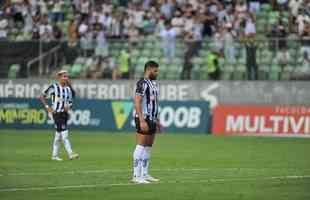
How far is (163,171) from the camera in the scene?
66.4 ft

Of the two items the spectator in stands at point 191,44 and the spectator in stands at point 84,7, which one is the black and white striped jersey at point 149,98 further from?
the spectator in stands at point 84,7

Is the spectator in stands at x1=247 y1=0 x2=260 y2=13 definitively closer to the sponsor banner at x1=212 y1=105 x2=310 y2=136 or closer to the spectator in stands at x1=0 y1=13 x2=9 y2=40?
the sponsor banner at x1=212 y1=105 x2=310 y2=136

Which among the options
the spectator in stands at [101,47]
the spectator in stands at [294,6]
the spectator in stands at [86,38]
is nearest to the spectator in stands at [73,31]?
the spectator in stands at [86,38]

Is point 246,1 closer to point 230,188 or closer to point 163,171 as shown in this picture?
point 163,171

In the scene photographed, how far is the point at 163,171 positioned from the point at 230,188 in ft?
13.5

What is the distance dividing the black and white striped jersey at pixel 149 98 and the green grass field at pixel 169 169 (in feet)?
4.53

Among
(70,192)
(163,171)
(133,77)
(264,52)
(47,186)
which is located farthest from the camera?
(133,77)

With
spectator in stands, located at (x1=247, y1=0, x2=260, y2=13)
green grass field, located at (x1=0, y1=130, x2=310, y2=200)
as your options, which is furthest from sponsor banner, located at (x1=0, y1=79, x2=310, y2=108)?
green grass field, located at (x1=0, y1=130, x2=310, y2=200)

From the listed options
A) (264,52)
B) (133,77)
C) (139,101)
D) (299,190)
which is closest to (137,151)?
(139,101)

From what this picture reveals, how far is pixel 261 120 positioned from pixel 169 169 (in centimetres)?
1512

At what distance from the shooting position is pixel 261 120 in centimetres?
3541

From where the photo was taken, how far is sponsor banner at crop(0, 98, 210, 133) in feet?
122

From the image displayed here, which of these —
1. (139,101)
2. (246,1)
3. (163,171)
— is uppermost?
(246,1)

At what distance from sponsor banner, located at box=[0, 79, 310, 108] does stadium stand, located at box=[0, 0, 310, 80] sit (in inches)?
13.9
